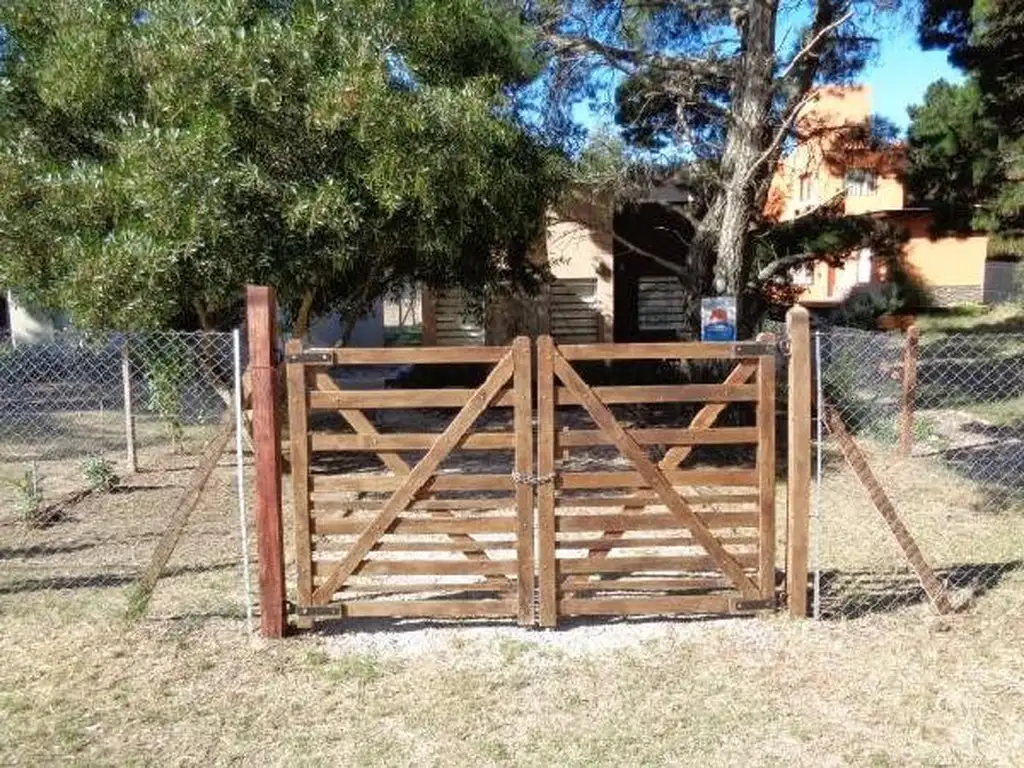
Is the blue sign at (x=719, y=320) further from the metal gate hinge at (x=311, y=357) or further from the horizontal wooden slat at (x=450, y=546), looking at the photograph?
the metal gate hinge at (x=311, y=357)

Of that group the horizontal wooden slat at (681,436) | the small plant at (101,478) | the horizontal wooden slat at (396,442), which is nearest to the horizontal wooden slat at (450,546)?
the horizontal wooden slat at (396,442)

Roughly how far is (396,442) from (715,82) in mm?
9176

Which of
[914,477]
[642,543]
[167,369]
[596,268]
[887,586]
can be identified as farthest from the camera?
[596,268]

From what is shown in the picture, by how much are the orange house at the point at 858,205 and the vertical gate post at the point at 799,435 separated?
8.54 meters

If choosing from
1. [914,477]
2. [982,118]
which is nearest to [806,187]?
[982,118]

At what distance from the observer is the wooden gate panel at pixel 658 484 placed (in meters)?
5.05

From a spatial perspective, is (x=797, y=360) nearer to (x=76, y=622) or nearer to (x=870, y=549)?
(x=870, y=549)

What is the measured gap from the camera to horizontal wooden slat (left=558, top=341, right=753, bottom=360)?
5008 mm

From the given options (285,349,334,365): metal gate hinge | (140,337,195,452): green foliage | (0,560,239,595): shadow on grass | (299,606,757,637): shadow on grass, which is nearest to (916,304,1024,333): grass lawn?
(140,337,195,452): green foliage

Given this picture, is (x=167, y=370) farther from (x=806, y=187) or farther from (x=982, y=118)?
(x=806, y=187)

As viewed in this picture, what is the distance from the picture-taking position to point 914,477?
9.45m

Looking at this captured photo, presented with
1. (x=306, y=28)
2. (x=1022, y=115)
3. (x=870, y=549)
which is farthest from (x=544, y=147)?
(x=1022, y=115)

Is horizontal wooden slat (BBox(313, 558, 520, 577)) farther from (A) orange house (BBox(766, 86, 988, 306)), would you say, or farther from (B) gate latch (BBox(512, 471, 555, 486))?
(A) orange house (BBox(766, 86, 988, 306))

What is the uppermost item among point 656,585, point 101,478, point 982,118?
point 982,118
